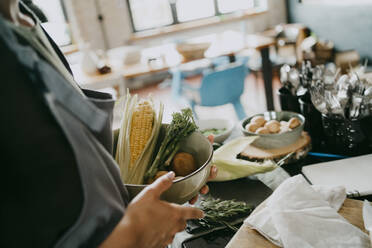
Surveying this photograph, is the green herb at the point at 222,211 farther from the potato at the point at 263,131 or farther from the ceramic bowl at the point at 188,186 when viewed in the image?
the potato at the point at 263,131

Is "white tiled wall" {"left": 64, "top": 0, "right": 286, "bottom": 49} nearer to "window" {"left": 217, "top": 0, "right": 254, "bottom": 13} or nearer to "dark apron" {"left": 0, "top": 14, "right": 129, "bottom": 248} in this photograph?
"window" {"left": 217, "top": 0, "right": 254, "bottom": 13}

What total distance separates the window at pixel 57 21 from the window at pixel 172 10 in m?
1.10

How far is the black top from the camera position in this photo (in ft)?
1.44

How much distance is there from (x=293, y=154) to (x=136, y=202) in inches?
28.3

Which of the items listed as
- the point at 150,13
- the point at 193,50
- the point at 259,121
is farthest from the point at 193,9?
the point at 259,121

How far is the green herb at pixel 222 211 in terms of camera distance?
2.81 ft

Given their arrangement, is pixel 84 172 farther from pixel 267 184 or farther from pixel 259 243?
pixel 267 184

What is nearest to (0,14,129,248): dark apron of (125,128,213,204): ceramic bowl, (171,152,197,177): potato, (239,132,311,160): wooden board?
(125,128,213,204): ceramic bowl

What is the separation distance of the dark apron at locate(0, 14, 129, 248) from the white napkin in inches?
15.3

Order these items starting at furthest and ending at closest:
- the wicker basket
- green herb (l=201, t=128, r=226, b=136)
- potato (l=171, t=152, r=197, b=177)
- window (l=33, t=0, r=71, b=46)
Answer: window (l=33, t=0, r=71, b=46) < the wicker basket < green herb (l=201, t=128, r=226, b=136) < potato (l=171, t=152, r=197, b=177)

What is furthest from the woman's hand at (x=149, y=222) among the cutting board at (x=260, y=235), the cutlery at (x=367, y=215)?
the cutlery at (x=367, y=215)

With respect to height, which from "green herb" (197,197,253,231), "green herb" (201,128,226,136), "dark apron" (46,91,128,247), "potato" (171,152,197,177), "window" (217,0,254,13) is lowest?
"green herb" (197,197,253,231)

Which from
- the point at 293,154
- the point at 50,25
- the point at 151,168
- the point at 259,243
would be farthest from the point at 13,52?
the point at 50,25

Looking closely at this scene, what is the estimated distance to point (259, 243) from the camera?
2.44ft
